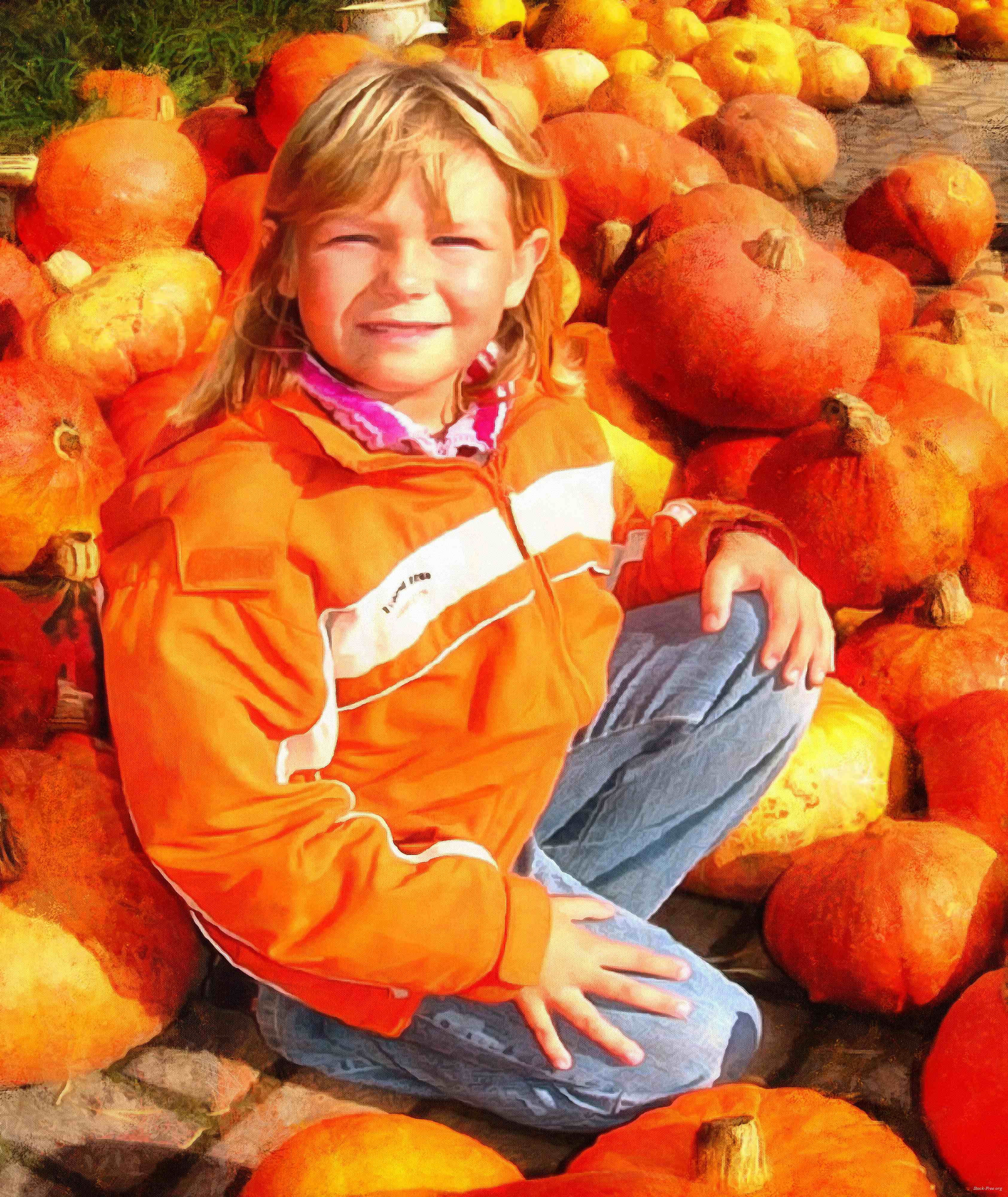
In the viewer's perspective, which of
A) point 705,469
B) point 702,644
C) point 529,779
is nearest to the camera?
point 529,779

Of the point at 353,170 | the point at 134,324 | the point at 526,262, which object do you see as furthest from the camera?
the point at 134,324

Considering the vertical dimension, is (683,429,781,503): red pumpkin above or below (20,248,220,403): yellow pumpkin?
below

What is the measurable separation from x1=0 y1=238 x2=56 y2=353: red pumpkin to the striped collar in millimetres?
800

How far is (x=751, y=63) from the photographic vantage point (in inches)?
102

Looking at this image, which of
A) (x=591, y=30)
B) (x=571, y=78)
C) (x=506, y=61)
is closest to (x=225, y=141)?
(x=506, y=61)

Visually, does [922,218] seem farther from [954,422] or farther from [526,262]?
[526,262]

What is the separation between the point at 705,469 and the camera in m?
1.61

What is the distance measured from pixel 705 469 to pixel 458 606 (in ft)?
2.23

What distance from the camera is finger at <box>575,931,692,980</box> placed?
3.37ft

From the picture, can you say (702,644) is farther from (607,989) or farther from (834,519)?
(607,989)

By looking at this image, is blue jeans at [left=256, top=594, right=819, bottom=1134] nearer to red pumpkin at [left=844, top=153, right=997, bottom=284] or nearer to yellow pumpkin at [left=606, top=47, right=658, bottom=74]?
red pumpkin at [left=844, top=153, right=997, bottom=284]

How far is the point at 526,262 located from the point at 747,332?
28.4 inches

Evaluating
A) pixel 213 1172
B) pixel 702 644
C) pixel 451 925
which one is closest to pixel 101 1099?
pixel 213 1172

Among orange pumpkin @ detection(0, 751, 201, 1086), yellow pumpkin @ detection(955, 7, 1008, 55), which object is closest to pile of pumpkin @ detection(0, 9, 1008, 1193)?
orange pumpkin @ detection(0, 751, 201, 1086)
